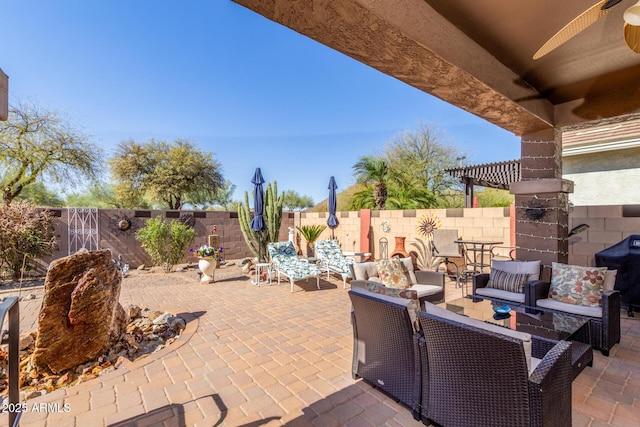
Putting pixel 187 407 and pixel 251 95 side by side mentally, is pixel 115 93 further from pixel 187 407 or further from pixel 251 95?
pixel 187 407

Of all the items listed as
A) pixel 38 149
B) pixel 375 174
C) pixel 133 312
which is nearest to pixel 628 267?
pixel 133 312

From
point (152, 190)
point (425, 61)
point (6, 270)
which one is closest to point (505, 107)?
point (425, 61)

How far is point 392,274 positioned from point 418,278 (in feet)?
1.88

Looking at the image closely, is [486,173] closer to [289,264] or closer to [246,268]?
[289,264]

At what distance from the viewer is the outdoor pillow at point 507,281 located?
4078 mm

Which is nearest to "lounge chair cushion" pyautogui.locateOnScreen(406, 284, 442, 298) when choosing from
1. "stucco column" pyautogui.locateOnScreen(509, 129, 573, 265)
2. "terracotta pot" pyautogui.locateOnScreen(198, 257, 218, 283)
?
"stucco column" pyautogui.locateOnScreen(509, 129, 573, 265)

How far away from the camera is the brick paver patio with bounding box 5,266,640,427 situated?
6.77 ft

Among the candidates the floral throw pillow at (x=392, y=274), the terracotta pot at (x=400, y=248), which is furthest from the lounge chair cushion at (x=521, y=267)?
the terracotta pot at (x=400, y=248)

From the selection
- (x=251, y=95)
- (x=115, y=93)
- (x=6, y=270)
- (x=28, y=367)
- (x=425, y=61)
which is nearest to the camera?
(x=425, y=61)

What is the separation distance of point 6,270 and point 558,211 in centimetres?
1164

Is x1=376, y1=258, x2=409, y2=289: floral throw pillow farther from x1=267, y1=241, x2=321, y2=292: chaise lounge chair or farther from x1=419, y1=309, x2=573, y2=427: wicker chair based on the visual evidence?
x1=419, y1=309, x2=573, y2=427: wicker chair

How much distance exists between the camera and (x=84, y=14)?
6332 millimetres

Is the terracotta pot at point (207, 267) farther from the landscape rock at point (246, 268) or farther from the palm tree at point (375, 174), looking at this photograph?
the palm tree at point (375, 174)

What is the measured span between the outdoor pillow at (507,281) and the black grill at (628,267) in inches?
58.4
